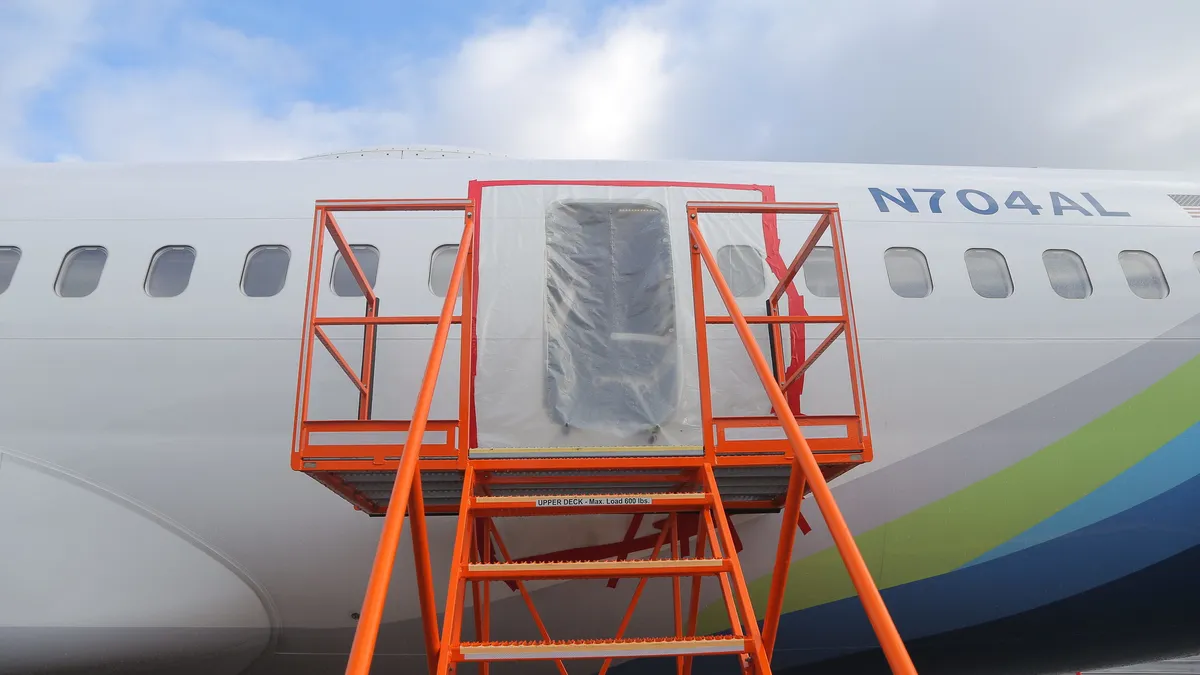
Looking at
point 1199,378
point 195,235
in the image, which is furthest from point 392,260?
point 1199,378

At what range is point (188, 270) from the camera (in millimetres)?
5387

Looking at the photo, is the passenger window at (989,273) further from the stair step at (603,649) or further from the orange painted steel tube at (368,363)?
the orange painted steel tube at (368,363)

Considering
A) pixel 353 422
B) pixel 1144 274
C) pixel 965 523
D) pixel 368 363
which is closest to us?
pixel 353 422

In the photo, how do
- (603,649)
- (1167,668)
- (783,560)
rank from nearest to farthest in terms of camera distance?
(603,649), (783,560), (1167,668)

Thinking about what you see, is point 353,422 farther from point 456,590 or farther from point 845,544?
point 845,544

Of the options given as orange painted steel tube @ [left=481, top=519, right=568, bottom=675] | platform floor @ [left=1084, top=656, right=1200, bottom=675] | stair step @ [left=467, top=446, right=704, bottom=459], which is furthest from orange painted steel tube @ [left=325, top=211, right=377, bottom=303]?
platform floor @ [left=1084, top=656, right=1200, bottom=675]

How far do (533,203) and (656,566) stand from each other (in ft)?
10.4

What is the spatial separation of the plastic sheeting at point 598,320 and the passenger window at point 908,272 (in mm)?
907

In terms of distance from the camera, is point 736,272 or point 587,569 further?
point 736,272

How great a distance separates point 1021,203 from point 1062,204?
12.6 inches

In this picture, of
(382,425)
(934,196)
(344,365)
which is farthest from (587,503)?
(934,196)

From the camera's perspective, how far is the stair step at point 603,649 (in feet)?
9.45

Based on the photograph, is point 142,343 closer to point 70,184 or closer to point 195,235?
point 195,235

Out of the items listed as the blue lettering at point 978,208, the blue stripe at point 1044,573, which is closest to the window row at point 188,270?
the blue stripe at point 1044,573
